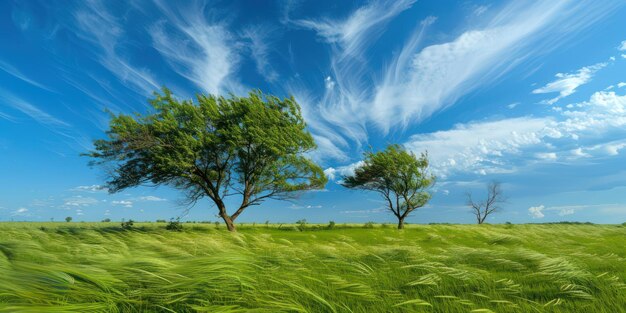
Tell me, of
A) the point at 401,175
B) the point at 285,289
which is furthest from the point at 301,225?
the point at 285,289

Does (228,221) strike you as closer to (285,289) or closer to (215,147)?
(215,147)

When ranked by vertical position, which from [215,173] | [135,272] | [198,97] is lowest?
[135,272]

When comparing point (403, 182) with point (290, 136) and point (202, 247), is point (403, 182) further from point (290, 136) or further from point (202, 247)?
point (202, 247)

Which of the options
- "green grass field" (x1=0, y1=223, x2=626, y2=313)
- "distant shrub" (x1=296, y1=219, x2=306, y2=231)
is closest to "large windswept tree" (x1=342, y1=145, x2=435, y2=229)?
"distant shrub" (x1=296, y1=219, x2=306, y2=231)

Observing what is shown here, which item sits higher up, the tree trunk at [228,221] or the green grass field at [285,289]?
the tree trunk at [228,221]

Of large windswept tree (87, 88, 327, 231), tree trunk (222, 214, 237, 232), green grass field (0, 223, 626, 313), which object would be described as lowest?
green grass field (0, 223, 626, 313)

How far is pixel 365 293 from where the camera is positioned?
2.54 metres

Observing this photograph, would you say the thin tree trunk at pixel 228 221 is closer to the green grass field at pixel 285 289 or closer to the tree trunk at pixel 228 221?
the tree trunk at pixel 228 221

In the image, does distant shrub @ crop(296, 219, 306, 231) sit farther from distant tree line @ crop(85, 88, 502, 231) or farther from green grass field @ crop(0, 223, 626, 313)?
green grass field @ crop(0, 223, 626, 313)

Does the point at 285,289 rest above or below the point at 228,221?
below

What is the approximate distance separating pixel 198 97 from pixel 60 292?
27.8 m

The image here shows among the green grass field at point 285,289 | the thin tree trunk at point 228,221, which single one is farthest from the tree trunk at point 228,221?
the green grass field at point 285,289

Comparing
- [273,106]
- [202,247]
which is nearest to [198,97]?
[273,106]

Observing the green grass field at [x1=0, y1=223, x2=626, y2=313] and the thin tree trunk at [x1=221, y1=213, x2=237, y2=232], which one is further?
the thin tree trunk at [x1=221, y1=213, x2=237, y2=232]
